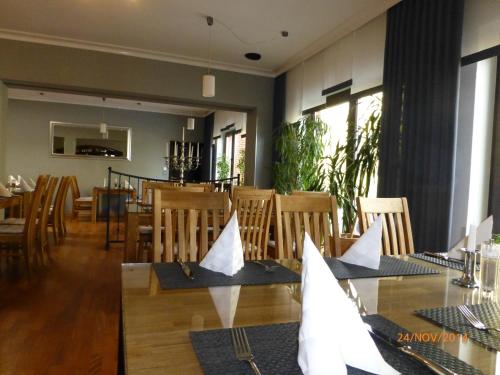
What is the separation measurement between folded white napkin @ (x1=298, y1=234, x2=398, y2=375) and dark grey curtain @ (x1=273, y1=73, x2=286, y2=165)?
5.21 metres

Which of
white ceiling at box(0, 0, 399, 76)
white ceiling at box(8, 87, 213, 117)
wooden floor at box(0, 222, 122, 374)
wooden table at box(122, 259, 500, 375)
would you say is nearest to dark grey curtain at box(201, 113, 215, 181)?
white ceiling at box(8, 87, 213, 117)

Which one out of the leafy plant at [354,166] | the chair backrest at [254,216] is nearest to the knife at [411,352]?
the chair backrest at [254,216]

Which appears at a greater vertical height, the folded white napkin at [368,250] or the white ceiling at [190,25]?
the white ceiling at [190,25]

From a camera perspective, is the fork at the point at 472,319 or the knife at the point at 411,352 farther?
the fork at the point at 472,319

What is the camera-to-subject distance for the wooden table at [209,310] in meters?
0.67

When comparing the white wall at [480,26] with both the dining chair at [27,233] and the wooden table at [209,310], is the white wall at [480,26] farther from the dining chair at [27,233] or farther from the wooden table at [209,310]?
the dining chair at [27,233]

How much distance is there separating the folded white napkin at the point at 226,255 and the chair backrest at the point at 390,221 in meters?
0.89

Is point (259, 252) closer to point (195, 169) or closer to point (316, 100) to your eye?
point (316, 100)

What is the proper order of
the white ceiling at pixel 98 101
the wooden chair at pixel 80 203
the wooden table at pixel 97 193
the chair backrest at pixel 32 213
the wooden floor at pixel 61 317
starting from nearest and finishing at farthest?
the wooden floor at pixel 61 317 → the chair backrest at pixel 32 213 → the wooden table at pixel 97 193 → the wooden chair at pixel 80 203 → the white ceiling at pixel 98 101

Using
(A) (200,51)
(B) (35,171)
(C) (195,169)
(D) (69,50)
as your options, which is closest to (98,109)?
(B) (35,171)

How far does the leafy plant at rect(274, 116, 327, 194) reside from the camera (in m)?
4.62

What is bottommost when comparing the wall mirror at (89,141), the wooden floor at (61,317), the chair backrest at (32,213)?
the wooden floor at (61,317)

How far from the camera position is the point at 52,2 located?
3.88 meters

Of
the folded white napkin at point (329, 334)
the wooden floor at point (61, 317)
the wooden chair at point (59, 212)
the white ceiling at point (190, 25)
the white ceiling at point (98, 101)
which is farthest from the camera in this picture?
the white ceiling at point (98, 101)
